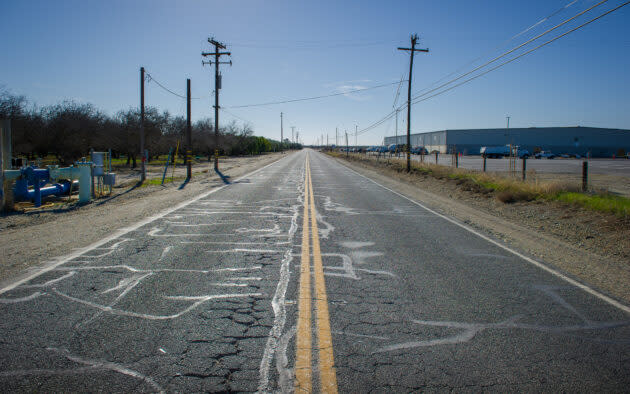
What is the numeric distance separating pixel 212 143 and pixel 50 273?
53.4 metres

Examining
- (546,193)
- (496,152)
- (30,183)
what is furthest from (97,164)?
(496,152)

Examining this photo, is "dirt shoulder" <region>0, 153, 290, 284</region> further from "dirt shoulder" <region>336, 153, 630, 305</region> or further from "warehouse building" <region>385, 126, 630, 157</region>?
"warehouse building" <region>385, 126, 630, 157</region>

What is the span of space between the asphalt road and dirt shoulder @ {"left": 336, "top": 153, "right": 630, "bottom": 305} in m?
0.76

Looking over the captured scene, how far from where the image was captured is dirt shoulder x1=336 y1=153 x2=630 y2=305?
253 inches

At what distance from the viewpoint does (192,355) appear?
3.54 meters

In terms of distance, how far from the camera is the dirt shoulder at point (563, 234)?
6418 mm

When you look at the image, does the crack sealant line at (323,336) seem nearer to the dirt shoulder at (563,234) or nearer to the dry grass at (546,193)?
the dirt shoulder at (563,234)

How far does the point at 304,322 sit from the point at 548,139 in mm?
109318

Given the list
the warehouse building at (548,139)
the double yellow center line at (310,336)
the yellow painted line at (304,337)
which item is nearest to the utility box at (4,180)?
the double yellow center line at (310,336)

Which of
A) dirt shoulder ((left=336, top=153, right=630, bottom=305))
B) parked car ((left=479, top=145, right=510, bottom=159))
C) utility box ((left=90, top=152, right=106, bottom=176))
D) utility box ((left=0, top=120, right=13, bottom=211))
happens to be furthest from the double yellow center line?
parked car ((left=479, top=145, right=510, bottom=159))

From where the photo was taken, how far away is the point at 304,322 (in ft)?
13.7

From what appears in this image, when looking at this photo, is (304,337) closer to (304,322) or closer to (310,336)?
(310,336)

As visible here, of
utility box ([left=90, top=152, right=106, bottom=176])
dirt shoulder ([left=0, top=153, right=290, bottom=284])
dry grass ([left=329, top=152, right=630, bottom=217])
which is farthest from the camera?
utility box ([left=90, top=152, right=106, bottom=176])

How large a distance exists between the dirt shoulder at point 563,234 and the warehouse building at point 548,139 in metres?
84.5
